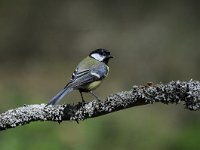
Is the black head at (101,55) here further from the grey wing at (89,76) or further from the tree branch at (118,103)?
the tree branch at (118,103)

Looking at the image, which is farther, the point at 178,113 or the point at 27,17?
the point at 27,17

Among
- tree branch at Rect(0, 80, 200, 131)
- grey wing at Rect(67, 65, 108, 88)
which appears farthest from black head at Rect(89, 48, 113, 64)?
tree branch at Rect(0, 80, 200, 131)

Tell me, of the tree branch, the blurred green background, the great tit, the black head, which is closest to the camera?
the tree branch

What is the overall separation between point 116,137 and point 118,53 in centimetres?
340

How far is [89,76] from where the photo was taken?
4.11 metres

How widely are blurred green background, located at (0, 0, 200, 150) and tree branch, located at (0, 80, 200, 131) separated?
310cm

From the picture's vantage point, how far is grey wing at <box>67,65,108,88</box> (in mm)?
3998

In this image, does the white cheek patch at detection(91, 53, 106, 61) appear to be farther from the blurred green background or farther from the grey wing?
the blurred green background

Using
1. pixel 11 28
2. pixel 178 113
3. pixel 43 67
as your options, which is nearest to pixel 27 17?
pixel 11 28

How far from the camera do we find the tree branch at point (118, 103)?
311 centimetres

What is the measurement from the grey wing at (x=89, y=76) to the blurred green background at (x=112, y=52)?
231 centimetres

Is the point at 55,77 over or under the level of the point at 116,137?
over

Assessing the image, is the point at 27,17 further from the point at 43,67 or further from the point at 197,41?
the point at 197,41

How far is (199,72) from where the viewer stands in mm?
8562
